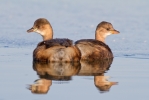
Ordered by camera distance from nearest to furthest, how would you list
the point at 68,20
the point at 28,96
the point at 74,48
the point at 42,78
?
the point at 28,96
the point at 42,78
the point at 74,48
the point at 68,20

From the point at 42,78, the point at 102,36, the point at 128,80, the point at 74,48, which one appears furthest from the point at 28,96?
the point at 102,36

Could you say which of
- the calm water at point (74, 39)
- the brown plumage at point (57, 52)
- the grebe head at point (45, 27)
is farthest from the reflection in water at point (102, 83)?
the grebe head at point (45, 27)

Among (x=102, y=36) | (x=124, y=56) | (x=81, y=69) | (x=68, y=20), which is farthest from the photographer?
(x=68, y=20)

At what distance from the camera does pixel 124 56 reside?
42.4 ft

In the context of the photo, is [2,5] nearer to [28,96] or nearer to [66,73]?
[66,73]

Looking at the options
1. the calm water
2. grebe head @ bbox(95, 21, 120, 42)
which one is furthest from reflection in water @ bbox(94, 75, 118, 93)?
grebe head @ bbox(95, 21, 120, 42)

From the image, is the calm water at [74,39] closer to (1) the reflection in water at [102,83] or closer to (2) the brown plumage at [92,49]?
(1) the reflection in water at [102,83]

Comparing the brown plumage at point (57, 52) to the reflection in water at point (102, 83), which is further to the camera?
the brown plumage at point (57, 52)

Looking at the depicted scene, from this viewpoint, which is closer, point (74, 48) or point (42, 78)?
point (42, 78)

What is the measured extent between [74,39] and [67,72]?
199 inches

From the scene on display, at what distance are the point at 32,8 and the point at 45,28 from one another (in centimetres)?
666

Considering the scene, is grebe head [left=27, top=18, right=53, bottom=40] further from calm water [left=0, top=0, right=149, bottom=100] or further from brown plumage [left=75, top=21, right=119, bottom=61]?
brown plumage [left=75, top=21, right=119, bottom=61]

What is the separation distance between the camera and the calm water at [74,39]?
27.9 feet

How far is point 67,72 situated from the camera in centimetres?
1024
